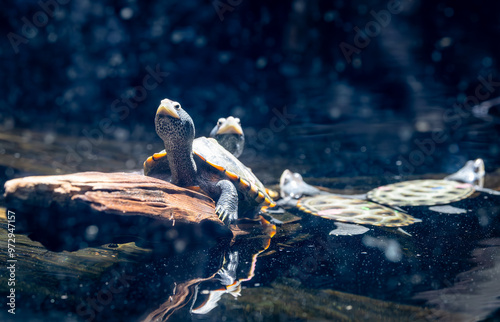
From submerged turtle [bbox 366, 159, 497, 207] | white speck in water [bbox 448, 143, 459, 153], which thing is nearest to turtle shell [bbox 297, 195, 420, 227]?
submerged turtle [bbox 366, 159, 497, 207]

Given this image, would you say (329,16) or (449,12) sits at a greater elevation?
(329,16)

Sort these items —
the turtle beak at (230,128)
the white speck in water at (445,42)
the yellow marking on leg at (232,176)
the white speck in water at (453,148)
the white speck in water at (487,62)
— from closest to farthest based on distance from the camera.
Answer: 1. the yellow marking on leg at (232,176)
2. the turtle beak at (230,128)
3. the white speck in water at (453,148)
4. the white speck in water at (487,62)
5. the white speck in water at (445,42)

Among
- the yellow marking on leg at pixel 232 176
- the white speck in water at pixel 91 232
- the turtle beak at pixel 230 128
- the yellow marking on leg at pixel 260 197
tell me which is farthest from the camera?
the turtle beak at pixel 230 128

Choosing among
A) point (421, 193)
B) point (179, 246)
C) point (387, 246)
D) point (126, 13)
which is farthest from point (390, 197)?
Answer: point (126, 13)

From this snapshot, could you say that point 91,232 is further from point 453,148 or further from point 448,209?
point 453,148

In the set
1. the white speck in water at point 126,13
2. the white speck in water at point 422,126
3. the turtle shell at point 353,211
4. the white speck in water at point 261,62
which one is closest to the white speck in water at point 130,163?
the turtle shell at point 353,211

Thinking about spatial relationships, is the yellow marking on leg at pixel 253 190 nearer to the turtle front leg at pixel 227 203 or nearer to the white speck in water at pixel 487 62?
the turtle front leg at pixel 227 203

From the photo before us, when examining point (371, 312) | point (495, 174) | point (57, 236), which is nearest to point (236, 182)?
point (57, 236)
